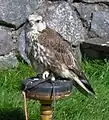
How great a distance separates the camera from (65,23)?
566 centimetres

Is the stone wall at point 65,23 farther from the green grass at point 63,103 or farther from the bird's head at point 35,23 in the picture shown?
the bird's head at point 35,23

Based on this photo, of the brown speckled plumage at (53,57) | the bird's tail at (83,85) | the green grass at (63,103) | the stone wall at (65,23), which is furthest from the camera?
the stone wall at (65,23)

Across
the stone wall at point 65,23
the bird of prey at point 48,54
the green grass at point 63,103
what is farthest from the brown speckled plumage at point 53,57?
the stone wall at point 65,23

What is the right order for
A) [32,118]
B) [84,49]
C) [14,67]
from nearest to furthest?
1. [32,118]
2. [14,67]
3. [84,49]

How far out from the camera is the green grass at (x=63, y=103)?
13.9 ft

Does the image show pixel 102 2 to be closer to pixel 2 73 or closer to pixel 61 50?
pixel 2 73

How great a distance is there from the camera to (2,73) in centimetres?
512

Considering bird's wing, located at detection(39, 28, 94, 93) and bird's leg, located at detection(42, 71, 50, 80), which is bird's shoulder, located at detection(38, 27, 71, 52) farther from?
bird's leg, located at detection(42, 71, 50, 80)

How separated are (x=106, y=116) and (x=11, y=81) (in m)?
1.01

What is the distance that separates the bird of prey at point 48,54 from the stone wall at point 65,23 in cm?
165

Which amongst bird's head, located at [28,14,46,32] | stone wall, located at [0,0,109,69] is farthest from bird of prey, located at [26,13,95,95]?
stone wall, located at [0,0,109,69]

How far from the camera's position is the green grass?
4.24m

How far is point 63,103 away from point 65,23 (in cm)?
142

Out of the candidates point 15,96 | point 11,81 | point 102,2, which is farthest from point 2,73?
point 102,2
